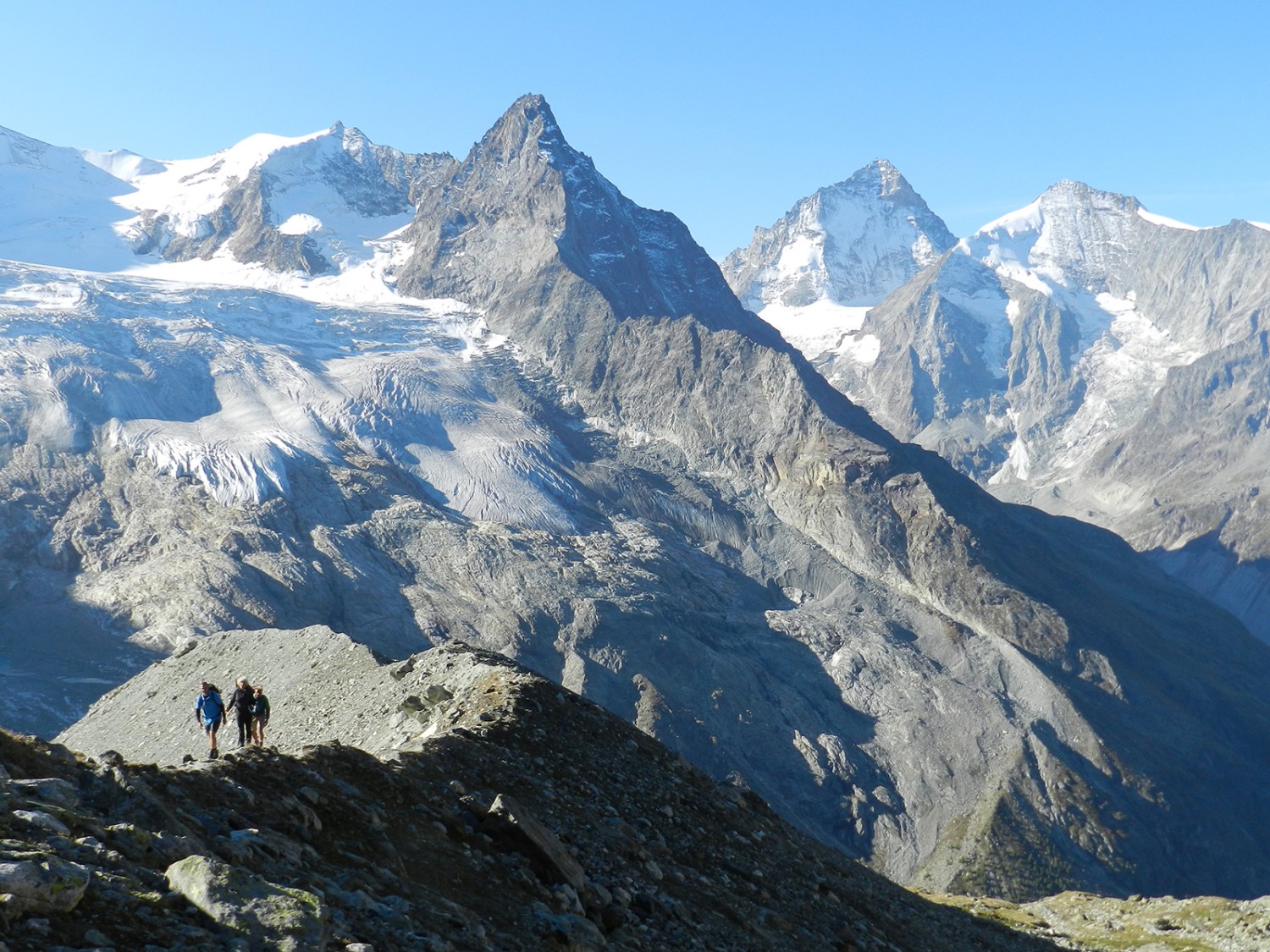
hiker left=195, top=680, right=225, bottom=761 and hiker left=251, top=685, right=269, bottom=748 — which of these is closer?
hiker left=195, top=680, right=225, bottom=761

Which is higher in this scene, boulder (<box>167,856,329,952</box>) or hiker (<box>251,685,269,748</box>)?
boulder (<box>167,856,329,952</box>)

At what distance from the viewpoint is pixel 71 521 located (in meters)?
176

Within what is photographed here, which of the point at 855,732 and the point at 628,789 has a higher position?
the point at 628,789

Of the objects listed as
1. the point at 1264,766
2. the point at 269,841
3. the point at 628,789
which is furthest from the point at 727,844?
the point at 1264,766

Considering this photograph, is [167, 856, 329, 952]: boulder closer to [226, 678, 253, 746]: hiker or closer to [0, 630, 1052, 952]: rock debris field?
[0, 630, 1052, 952]: rock debris field

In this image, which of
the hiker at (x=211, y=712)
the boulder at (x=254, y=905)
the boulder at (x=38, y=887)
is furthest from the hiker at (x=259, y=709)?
the boulder at (x=38, y=887)

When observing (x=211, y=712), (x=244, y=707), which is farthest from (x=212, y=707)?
(x=244, y=707)

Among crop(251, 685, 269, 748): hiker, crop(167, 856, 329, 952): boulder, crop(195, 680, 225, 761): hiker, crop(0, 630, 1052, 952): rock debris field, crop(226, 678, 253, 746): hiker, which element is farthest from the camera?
crop(251, 685, 269, 748): hiker

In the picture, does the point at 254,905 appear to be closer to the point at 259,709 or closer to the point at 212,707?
the point at 212,707

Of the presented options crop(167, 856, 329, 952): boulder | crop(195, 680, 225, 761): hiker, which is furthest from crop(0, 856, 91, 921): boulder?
crop(195, 680, 225, 761): hiker

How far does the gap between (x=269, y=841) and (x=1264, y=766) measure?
695 feet

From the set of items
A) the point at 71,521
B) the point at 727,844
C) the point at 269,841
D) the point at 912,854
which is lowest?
the point at 912,854

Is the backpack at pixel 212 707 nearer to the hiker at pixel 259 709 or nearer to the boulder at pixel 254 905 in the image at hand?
the hiker at pixel 259 709

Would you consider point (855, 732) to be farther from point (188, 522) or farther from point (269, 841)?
point (269, 841)
